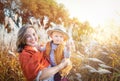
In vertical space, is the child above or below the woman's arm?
above

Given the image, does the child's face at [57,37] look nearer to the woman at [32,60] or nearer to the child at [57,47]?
the child at [57,47]

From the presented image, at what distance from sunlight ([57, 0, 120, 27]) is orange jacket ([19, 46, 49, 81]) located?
0.55 m

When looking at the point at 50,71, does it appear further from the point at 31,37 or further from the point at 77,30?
the point at 77,30

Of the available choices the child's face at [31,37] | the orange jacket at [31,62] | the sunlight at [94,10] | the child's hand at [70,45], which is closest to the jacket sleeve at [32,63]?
the orange jacket at [31,62]

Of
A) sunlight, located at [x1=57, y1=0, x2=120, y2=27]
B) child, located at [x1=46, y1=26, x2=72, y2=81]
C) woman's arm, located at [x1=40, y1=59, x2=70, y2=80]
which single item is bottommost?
woman's arm, located at [x1=40, y1=59, x2=70, y2=80]

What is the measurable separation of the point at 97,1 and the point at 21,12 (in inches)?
28.0

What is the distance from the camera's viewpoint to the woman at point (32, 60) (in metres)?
4.41

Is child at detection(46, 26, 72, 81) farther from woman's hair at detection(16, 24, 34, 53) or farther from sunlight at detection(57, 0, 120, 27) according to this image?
sunlight at detection(57, 0, 120, 27)

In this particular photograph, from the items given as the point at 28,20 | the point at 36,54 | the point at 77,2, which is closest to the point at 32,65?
the point at 36,54

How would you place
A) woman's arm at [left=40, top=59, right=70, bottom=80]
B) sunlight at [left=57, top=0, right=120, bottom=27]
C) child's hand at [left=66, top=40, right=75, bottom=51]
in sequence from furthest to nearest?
sunlight at [left=57, top=0, right=120, bottom=27] < child's hand at [left=66, top=40, right=75, bottom=51] < woman's arm at [left=40, top=59, right=70, bottom=80]

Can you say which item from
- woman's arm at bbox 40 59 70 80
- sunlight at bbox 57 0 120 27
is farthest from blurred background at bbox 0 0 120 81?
woman's arm at bbox 40 59 70 80

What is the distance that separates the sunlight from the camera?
482 cm

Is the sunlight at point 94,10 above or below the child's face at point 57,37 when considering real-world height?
above

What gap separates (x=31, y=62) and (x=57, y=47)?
0.85 feet
